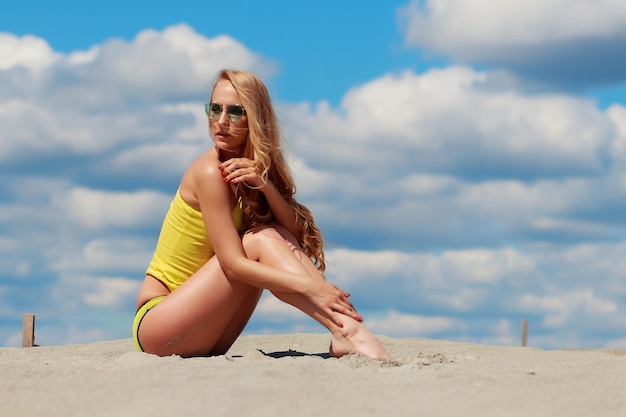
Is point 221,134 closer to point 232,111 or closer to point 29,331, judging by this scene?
point 232,111

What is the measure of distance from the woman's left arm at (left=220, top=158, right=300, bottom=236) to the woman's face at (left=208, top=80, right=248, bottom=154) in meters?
0.21

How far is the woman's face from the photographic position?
5613 mm

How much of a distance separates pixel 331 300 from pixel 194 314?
918mm

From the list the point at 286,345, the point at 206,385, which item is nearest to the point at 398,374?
the point at 206,385

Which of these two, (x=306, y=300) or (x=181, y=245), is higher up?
(x=181, y=245)

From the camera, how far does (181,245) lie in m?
5.83

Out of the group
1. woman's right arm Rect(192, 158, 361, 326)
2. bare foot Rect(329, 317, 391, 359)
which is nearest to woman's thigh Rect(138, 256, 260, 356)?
woman's right arm Rect(192, 158, 361, 326)

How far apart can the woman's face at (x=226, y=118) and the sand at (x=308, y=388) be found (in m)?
1.49

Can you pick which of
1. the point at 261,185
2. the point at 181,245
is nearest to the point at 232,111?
the point at 261,185

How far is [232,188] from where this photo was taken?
18.2 feet

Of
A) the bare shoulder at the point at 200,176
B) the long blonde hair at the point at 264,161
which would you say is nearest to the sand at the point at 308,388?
the long blonde hair at the point at 264,161

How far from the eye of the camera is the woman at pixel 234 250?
213 inches

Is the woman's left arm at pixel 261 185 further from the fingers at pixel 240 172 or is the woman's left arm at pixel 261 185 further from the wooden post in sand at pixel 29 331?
the wooden post in sand at pixel 29 331

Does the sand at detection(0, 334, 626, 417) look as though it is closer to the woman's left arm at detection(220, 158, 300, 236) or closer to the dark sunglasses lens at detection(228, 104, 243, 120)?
the woman's left arm at detection(220, 158, 300, 236)
